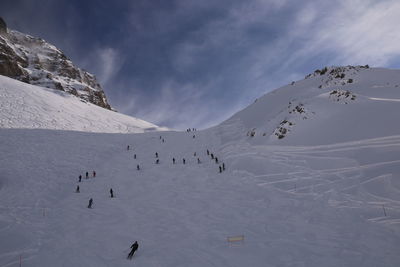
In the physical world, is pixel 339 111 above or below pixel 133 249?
above

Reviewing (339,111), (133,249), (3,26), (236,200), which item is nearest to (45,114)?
(236,200)

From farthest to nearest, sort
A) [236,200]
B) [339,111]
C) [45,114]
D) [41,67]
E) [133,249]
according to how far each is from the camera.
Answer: [41,67]
[45,114]
[339,111]
[236,200]
[133,249]

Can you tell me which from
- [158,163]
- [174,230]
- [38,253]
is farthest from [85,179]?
[174,230]

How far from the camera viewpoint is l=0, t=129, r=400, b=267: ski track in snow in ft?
31.3

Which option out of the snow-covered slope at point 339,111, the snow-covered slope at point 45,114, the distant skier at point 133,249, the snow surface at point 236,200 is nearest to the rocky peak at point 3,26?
the snow-covered slope at point 45,114

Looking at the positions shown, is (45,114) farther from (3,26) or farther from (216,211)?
(3,26)

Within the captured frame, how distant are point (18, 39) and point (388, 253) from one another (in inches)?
7314

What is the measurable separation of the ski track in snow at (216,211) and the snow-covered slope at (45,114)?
13899 millimetres

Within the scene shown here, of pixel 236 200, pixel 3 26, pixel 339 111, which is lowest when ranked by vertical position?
pixel 236 200

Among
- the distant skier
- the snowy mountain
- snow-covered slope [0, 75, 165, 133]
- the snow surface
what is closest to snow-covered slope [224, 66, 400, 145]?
the snow surface

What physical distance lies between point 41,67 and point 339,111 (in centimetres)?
13078

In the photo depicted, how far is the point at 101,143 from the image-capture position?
33906 millimetres

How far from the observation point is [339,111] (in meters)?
21.8

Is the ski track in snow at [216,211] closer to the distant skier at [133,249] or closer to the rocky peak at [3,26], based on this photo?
the distant skier at [133,249]
